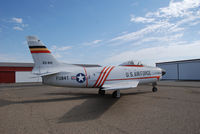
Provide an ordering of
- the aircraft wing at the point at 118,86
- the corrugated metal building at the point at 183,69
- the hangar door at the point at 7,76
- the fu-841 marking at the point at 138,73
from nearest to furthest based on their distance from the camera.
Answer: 1. the aircraft wing at the point at 118,86
2. the fu-841 marking at the point at 138,73
3. the corrugated metal building at the point at 183,69
4. the hangar door at the point at 7,76

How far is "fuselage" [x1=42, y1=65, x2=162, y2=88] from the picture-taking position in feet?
31.2

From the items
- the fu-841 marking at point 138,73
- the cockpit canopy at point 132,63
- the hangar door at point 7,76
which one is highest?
the cockpit canopy at point 132,63

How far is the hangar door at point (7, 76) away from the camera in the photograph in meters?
32.9

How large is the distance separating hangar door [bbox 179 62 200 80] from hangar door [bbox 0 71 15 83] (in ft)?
133

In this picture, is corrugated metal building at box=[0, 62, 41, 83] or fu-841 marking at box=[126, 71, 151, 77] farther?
corrugated metal building at box=[0, 62, 41, 83]

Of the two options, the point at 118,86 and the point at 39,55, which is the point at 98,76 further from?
the point at 39,55

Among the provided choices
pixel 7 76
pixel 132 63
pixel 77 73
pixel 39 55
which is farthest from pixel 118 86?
pixel 7 76

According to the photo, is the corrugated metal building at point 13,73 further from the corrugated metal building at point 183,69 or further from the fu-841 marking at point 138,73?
the corrugated metal building at point 183,69

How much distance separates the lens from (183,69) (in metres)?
33.5

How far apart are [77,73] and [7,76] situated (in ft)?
103

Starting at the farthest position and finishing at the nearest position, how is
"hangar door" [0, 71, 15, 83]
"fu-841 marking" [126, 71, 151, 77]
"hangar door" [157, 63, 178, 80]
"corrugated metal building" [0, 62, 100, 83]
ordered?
"hangar door" [157, 63, 178, 80] < "corrugated metal building" [0, 62, 100, 83] < "hangar door" [0, 71, 15, 83] < "fu-841 marking" [126, 71, 151, 77]

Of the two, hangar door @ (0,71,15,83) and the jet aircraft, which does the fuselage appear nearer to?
the jet aircraft

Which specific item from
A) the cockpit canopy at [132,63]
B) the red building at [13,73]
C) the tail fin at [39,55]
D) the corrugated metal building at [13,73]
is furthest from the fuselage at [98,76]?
the red building at [13,73]

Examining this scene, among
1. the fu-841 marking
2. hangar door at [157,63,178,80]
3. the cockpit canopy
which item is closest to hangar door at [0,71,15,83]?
the cockpit canopy
